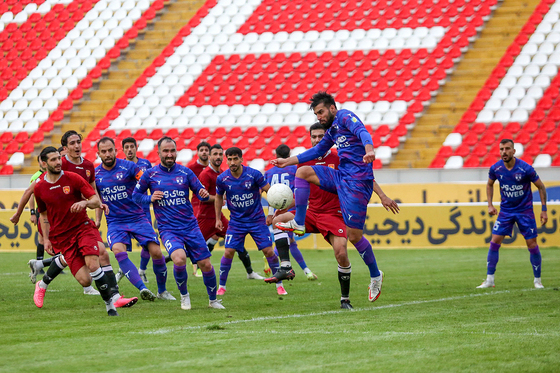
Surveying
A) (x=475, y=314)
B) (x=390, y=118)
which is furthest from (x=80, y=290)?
(x=390, y=118)

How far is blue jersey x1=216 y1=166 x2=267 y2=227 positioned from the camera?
10.0m

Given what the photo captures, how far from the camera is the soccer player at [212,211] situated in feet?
35.6

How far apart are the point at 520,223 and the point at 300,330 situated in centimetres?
521

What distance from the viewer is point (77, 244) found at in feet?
25.5

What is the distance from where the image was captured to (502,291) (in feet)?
31.4

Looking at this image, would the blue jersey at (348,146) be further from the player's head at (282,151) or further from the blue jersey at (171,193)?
the player's head at (282,151)

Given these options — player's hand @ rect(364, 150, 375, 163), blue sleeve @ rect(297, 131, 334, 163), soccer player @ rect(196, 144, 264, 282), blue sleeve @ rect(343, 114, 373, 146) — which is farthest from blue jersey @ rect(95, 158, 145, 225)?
player's hand @ rect(364, 150, 375, 163)

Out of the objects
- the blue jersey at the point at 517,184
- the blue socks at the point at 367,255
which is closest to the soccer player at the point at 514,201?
the blue jersey at the point at 517,184

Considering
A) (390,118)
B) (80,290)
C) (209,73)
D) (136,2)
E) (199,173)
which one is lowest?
(80,290)

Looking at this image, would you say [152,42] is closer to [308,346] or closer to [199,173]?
[199,173]

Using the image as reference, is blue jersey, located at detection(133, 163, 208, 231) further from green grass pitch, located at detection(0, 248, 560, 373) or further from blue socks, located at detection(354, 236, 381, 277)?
blue socks, located at detection(354, 236, 381, 277)

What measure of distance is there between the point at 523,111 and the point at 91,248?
54.1 feet

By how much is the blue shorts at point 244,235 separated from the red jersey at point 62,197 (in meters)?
2.62

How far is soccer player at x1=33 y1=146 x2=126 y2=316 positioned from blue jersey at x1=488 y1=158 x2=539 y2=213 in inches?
232
